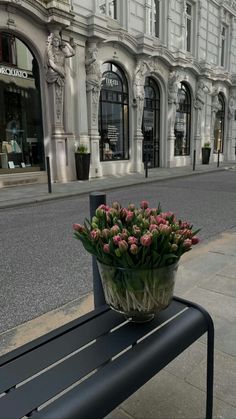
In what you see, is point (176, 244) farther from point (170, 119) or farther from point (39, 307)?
point (170, 119)

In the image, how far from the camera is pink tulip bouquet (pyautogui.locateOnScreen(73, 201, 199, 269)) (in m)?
1.45

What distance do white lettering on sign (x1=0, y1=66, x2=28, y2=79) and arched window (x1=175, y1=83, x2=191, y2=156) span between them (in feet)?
33.2

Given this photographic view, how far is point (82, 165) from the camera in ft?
43.5

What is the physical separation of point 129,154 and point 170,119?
3815mm

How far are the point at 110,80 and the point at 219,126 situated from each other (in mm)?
11884

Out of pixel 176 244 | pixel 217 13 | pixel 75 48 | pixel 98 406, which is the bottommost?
pixel 98 406

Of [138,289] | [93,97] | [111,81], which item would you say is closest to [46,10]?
[93,97]

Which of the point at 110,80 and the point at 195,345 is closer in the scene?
the point at 195,345

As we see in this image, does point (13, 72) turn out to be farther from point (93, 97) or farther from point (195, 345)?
point (195, 345)

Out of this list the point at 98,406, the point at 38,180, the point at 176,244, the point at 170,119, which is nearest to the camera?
the point at 98,406

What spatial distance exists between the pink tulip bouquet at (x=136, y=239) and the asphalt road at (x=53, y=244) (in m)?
1.80

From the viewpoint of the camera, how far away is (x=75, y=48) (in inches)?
507

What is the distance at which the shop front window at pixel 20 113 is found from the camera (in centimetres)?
1170

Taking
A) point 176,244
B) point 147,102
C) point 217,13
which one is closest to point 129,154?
point 147,102
